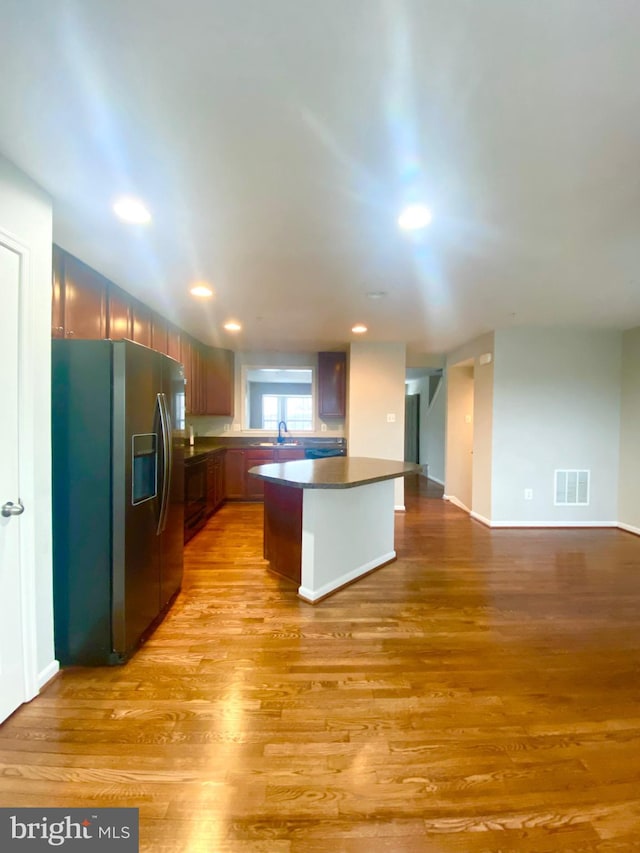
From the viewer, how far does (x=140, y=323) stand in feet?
10.2

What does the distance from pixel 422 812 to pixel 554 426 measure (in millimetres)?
4234

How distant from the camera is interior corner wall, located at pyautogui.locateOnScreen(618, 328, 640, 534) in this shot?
3.98m

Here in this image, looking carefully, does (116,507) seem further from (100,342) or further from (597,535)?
(597,535)

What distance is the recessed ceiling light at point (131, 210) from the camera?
168 cm

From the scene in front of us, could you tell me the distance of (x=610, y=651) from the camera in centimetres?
195

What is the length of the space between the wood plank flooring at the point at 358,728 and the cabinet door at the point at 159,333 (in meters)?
2.44

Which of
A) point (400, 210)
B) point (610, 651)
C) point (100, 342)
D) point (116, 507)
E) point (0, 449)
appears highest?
point (400, 210)

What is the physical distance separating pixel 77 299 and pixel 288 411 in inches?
166

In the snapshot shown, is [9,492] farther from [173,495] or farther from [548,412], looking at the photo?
[548,412]

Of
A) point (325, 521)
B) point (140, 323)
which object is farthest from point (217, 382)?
point (325, 521)

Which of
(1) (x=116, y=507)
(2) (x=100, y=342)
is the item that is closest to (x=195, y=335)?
(2) (x=100, y=342)

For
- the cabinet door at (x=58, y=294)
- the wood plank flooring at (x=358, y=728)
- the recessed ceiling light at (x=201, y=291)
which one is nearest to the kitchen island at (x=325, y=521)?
the wood plank flooring at (x=358, y=728)

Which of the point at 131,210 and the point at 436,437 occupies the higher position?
the point at 131,210

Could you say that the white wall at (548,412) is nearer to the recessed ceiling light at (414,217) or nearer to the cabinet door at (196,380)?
the recessed ceiling light at (414,217)
